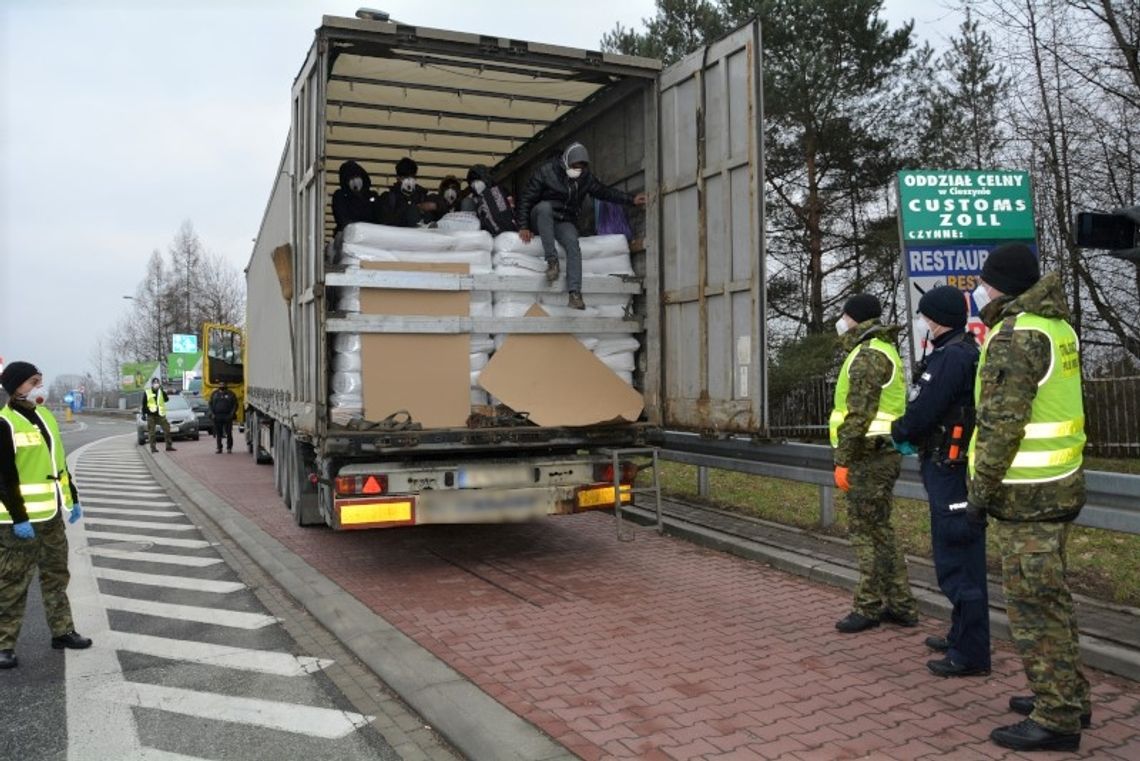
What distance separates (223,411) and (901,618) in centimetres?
1717

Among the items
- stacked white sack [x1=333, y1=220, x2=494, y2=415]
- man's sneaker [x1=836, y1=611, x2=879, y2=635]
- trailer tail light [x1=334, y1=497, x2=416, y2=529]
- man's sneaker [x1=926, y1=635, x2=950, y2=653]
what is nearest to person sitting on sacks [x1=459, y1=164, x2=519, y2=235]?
stacked white sack [x1=333, y1=220, x2=494, y2=415]

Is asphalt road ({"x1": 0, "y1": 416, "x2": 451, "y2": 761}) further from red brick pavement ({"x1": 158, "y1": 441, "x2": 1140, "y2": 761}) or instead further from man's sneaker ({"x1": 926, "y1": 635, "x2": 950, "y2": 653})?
man's sneaker ({"x1": 926, "y1": 635, "x2": 950, "y2": 653})

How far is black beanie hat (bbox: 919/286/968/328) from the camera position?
4395 mm

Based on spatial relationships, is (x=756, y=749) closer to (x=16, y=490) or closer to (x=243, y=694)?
(x=243, y=694)

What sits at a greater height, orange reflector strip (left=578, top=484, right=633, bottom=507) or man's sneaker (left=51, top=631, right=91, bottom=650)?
orange reflector strip (left=578, top=484, right=633, bottom=507)

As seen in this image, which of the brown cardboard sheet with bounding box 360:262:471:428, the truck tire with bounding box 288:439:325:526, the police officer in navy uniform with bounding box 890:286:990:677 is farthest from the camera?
the truck tire with bounding box 288:439:325:526

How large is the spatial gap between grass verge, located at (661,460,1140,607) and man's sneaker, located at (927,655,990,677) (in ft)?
4.65

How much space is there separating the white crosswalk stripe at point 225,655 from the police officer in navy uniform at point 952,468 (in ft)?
10.7

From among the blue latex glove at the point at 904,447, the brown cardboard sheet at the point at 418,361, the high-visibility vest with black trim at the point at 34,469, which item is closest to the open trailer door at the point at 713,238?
the blue latex glove at the point at 904,447

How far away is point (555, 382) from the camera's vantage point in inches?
260

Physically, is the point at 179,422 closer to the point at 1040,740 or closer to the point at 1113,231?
the point at 1113,231

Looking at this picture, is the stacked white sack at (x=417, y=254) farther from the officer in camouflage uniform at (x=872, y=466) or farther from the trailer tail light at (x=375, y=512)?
the officer in camouflage uniform at (x=872, y=466)

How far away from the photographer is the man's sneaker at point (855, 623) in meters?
4.95

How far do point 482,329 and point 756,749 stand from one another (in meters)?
3.72
